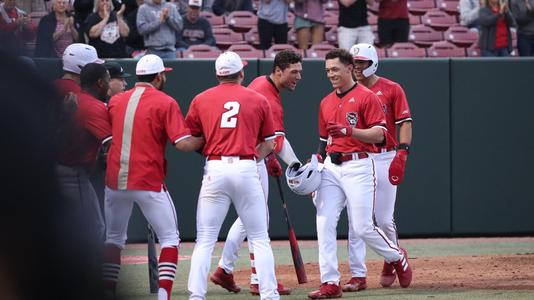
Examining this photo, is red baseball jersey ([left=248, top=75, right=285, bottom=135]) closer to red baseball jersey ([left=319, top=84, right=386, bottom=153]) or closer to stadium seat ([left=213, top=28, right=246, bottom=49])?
red baseball jersey ([left=319, top=84, right=386, bottom=153])

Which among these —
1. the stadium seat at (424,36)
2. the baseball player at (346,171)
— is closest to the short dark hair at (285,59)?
the baseball player at (346,171)

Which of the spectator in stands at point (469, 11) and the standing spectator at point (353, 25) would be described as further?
the spectator in stands at point (469, 11)

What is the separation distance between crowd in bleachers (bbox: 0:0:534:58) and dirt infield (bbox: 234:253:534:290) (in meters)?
3.89

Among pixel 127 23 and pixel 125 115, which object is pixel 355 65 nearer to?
pixel 125 115

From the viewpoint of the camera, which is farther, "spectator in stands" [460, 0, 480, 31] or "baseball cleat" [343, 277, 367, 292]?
"spectator in stands" [460, 0, 480, 31]

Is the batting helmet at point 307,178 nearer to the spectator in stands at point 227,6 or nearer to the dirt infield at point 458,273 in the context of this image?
the dirt infield at point 458,273

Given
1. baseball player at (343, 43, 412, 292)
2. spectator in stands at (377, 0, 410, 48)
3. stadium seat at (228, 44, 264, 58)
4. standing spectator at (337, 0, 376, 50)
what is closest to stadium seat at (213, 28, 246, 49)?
stadium seat at (228, 44, 264, 58)

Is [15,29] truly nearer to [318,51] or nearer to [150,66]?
[150,66]

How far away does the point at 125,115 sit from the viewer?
265 inches

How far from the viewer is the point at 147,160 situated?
6641 millimetres

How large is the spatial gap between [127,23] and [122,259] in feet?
38.6

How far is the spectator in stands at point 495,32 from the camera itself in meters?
14.0

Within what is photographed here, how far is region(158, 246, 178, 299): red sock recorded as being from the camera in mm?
6566

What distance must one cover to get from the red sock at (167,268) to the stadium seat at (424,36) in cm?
938
